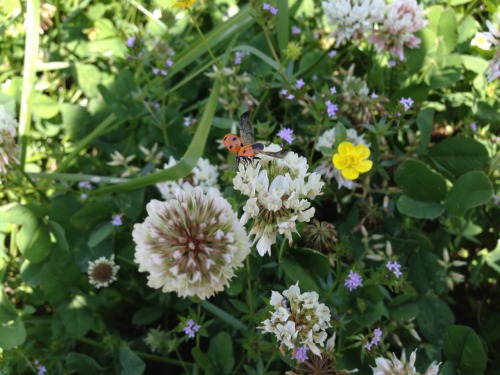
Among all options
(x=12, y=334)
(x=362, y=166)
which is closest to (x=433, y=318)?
(x=362, y=166)

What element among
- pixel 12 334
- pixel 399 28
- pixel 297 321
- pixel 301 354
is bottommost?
pixel 12 334

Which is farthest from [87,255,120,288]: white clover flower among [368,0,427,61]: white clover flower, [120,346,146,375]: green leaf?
[368,0,427,61]: white clover flower

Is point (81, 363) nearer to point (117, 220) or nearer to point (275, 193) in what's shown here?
point (117, 220)

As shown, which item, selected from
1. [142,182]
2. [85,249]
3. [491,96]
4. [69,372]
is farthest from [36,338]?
[491,96]

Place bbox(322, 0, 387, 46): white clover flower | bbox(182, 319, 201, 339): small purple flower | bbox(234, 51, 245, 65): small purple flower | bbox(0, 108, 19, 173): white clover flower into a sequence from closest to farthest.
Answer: bbox(182, 319, 201, 339): small purple flower < bbox(0, 108, 19, 173): white clover flower < bbox(322, 0, 387, 46): white clover flower < bbox(234, 51, 245, 65): small purple flower

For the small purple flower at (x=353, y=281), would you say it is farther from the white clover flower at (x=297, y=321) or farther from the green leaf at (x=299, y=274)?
the white clover flower at (x=297, y=321)

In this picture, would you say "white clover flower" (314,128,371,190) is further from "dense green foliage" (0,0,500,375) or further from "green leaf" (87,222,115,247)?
"green leaf" (87,222,115,247)

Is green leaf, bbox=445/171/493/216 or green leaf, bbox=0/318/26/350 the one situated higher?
green leaf, bbox=445/171/493/216
